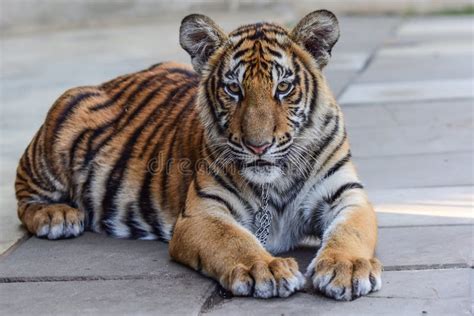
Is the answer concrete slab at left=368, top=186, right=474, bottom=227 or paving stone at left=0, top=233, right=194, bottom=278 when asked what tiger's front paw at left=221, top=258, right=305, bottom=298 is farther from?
concrete slab at left=368, top=186, right=474, bottom=227

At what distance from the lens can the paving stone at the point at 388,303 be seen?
4.05 meters

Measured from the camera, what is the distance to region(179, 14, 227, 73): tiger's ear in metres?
4.80

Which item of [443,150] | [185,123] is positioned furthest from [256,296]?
[443,150]

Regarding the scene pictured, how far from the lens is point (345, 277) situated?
4168 millimetres

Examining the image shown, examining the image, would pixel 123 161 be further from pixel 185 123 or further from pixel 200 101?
pixel 200 101

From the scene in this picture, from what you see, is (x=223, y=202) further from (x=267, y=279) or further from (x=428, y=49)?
(x=428, y=49)

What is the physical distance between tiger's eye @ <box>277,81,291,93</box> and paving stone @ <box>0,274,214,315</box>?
2.95 feet

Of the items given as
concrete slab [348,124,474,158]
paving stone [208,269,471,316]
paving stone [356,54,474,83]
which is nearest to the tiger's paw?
paving stone [208,269,471,316]

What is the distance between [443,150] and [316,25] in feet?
8.94

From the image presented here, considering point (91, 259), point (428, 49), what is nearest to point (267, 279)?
point (91, 259)

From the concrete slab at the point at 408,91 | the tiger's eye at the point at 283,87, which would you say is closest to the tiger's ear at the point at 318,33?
the tiger's eye at the point at 283,87

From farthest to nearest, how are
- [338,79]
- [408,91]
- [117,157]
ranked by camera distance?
[338,79]
[408,91]
[117,157]

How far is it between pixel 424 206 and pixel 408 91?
13.7ft

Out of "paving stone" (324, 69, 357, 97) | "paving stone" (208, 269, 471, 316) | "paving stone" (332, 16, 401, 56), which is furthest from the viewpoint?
"paving stone" (332, 16, 401, 56)
